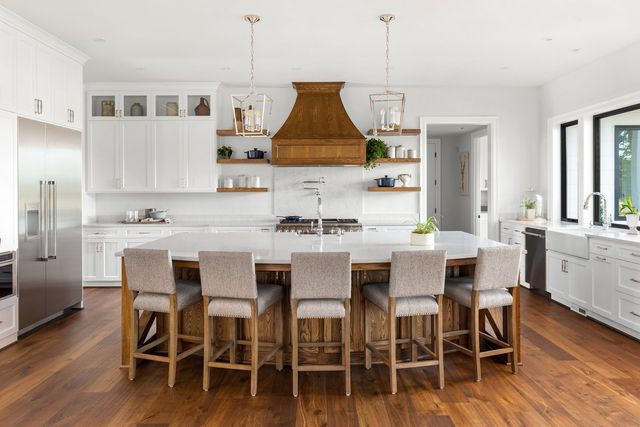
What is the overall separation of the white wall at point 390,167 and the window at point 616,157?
1.24 meters

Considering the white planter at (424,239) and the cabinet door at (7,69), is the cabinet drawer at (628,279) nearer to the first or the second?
the white planter at (424,239)

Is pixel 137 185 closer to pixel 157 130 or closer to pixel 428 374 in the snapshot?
pixel 157 130

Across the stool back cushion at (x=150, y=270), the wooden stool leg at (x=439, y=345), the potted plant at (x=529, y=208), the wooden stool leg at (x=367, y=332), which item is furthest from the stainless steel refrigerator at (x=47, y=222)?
the potted plant at (x=529, y=208)

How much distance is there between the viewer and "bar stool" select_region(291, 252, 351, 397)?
2.88 metres

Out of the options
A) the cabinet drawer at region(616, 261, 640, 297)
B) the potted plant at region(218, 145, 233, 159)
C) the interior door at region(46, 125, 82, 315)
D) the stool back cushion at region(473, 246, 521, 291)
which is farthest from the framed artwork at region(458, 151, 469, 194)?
the interior door at region(46, 125, 82, 315)

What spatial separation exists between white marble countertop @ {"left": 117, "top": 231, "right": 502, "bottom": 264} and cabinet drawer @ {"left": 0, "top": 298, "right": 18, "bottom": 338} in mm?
1353

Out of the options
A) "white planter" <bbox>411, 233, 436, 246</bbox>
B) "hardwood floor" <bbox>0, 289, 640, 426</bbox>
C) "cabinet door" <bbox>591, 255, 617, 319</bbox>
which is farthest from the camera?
"cabinet door" <bbox>591, 255, 617, 319</bbox>

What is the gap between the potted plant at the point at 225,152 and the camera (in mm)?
6633

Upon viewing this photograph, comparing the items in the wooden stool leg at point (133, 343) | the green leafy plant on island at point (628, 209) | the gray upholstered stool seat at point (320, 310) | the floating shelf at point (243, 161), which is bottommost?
the wooden stool leg at point (133, 343)

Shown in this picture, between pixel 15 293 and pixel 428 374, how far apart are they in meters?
3.54

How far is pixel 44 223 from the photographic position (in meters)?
4.46

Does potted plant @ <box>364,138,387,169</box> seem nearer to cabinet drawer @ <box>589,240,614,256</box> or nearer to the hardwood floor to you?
cabinet drawer @ <box>589,240,614,256</box>

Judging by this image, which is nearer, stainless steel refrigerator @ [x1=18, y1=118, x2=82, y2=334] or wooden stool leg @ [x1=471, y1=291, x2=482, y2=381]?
wooden stool leg @ [x1=471, y1=291, x2=482, y2=381]

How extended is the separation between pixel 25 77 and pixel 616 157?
6270mm
